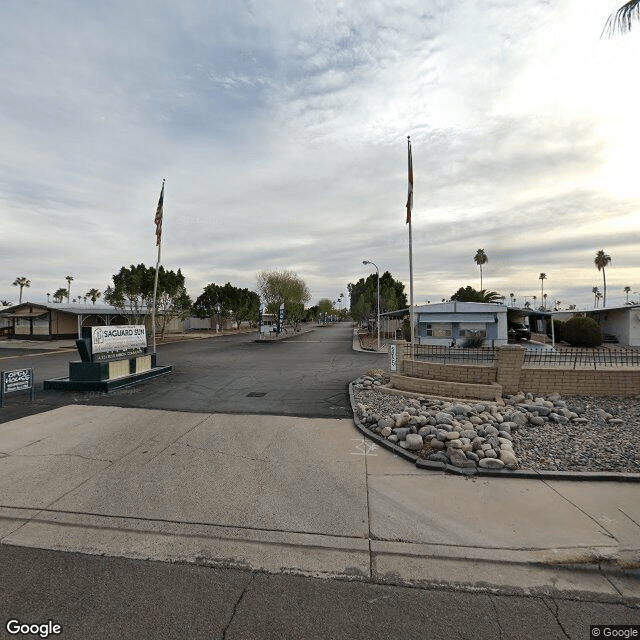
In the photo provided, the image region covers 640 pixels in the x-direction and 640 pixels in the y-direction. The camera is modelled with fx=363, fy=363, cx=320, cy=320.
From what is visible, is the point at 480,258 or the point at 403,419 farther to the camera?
the point at 480,258

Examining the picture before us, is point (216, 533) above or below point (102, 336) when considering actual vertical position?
below

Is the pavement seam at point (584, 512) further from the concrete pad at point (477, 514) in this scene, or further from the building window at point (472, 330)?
A: the building window at point (472, 330)

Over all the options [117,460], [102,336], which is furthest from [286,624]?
[102,336]

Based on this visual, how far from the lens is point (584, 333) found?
29203mm

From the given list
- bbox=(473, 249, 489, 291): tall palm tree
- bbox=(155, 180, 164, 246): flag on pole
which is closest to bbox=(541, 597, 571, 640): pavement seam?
bbox=(155, 180, 164, 246): flag on pole

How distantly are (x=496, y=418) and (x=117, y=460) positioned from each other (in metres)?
8.02

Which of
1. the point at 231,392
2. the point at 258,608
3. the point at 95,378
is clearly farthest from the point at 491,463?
the point at 95,378

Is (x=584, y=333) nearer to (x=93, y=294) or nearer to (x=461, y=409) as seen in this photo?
(x=461, y=409)

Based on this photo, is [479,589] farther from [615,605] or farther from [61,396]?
[61,396]

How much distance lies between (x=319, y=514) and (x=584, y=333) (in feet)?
106

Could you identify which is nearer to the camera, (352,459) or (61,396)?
(352,459)

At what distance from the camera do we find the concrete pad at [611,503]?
4531mm

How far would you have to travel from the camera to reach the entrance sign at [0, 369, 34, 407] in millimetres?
10750

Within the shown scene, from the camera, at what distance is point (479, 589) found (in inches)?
Answer: 144
